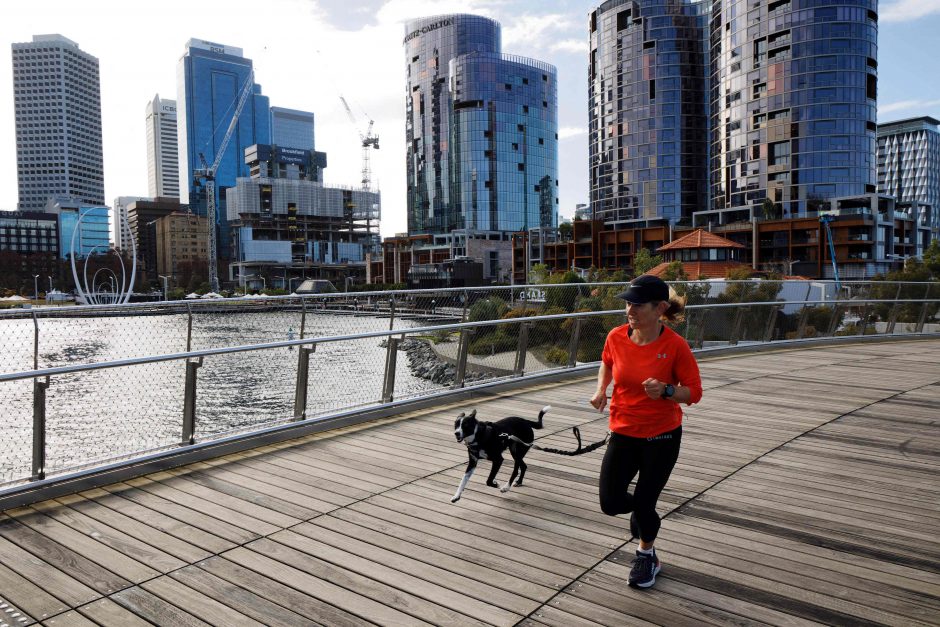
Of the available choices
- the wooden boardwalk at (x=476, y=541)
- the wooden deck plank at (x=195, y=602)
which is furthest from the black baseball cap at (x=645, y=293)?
the wooden deck plank at (x=195, y=602)

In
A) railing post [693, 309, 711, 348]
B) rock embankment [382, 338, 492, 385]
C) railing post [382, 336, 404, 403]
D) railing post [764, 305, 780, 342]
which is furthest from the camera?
railing post [764, 305, 780, 342]

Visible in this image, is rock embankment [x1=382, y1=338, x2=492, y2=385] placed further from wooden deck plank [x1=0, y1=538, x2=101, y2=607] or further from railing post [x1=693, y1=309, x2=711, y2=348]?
railing post [x1=693, y1=309, x2=711, y2=348]

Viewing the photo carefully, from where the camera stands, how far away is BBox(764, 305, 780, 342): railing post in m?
13.2

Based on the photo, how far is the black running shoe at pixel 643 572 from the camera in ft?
10.8

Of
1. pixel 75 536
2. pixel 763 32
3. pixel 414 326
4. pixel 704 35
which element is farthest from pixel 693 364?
pixel 704 35

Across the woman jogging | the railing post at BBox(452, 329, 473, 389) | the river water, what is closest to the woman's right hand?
the woman jogging

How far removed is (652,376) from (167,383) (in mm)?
4307

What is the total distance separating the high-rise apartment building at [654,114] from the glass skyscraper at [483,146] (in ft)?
147

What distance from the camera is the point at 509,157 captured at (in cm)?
16738

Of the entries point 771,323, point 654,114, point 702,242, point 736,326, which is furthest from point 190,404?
point 654,114

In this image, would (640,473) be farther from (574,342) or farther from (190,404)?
(574,342)

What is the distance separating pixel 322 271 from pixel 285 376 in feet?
621

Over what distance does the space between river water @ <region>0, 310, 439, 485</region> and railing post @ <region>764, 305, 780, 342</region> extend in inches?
324

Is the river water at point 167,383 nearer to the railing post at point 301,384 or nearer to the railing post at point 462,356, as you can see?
the railing post at point 301,384
